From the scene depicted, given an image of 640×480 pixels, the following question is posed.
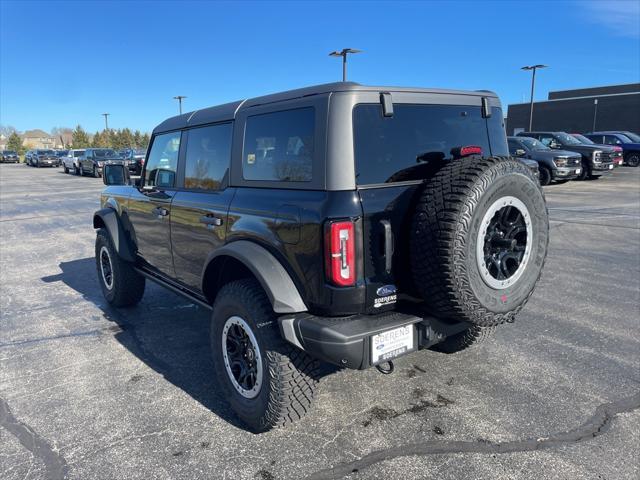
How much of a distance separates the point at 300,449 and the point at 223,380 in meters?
0.73

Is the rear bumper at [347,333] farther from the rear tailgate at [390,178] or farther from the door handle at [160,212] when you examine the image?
the door handle at [160,212]

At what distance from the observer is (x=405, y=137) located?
9.12 feet

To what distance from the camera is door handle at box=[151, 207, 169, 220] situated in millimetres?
3938

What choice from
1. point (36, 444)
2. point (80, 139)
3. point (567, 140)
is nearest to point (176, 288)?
point (36, 444)

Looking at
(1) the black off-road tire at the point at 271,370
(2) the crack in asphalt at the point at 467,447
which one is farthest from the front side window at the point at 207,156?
(2) the crack in asphalt at the point at 467,447

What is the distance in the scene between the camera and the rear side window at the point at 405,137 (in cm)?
259

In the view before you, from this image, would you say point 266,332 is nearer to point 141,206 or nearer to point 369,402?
point 369,402

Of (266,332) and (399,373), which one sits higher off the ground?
(266,332)

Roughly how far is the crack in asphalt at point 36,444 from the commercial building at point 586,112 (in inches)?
1873

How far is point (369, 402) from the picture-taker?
10.4 feet

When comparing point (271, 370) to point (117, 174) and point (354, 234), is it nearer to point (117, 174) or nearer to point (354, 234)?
point (354, 234)

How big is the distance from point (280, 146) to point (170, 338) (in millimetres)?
2359

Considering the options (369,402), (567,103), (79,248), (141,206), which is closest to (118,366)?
(141,206)

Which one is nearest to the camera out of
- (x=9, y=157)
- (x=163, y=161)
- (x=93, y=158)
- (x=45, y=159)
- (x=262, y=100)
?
(x=262, y=100)
